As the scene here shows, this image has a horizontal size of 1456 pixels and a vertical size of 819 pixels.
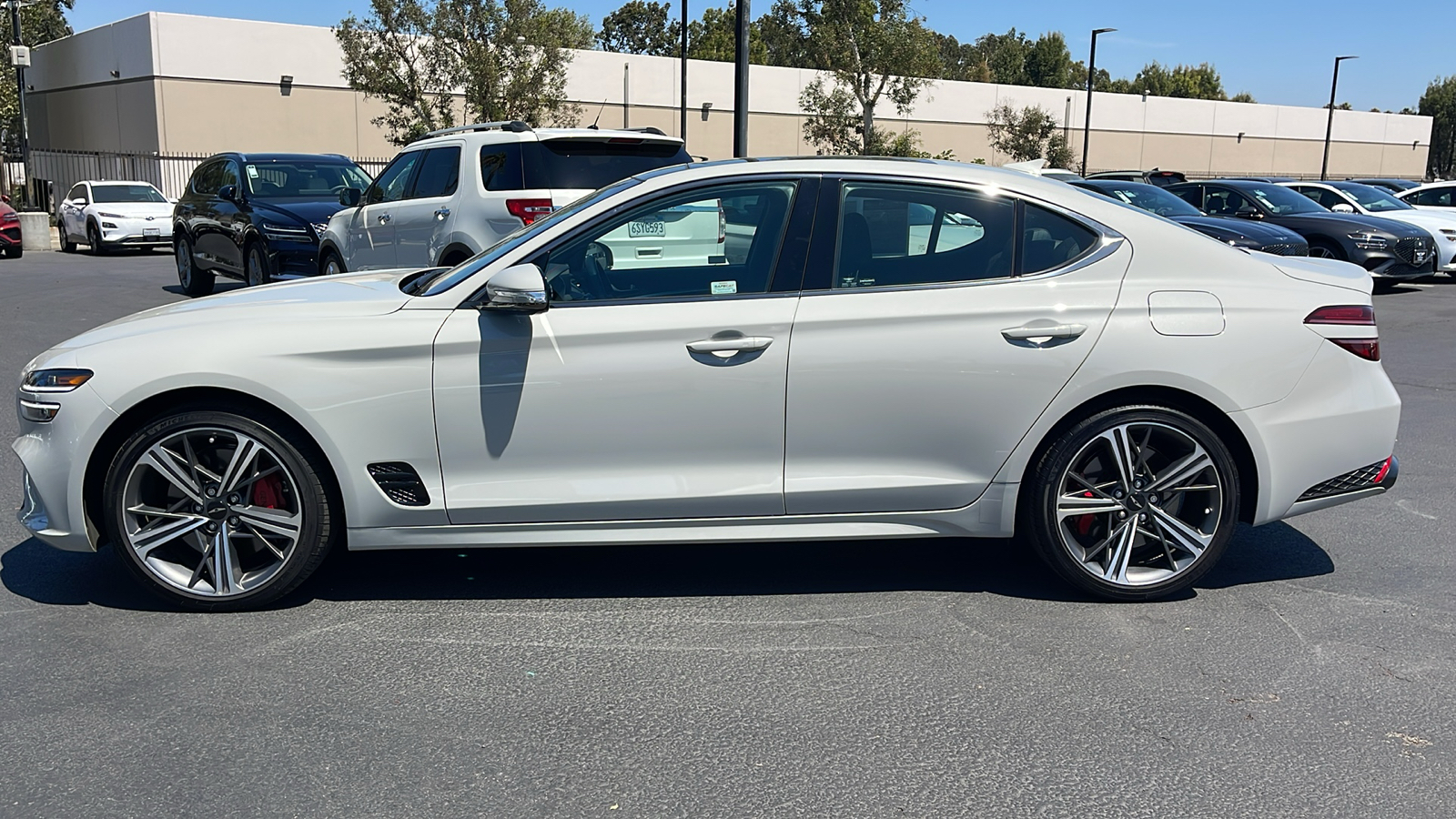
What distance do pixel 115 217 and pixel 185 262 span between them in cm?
916

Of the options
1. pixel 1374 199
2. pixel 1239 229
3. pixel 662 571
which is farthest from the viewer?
pixel 1374 199

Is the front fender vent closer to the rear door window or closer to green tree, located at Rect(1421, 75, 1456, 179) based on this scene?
the rear door window

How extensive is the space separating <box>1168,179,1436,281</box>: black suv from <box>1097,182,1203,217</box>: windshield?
5.06 feet

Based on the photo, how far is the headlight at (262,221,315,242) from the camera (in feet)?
43.8

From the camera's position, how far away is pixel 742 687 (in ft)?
12.8

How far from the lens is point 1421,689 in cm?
389

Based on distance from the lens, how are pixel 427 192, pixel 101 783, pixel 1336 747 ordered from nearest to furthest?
pixel 101 783 < pixel 1336 747 < pixel 427 192

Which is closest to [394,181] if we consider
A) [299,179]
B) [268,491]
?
[299,179]

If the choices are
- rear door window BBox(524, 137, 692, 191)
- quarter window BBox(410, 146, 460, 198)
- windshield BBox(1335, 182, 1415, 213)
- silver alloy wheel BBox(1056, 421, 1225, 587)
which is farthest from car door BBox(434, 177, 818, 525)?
windshield BBox(1335, 182, 1415, 213)

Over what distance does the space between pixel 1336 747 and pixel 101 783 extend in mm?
3433

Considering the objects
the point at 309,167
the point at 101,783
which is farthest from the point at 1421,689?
the point at 309,167

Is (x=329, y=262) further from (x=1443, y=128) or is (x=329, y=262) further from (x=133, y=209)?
(x=1443, y=128)

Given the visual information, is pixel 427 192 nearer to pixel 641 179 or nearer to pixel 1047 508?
pixel 641 179

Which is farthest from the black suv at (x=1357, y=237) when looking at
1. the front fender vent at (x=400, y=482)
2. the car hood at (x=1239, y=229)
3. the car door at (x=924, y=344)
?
the front fender vent at (x=400, y=482)
